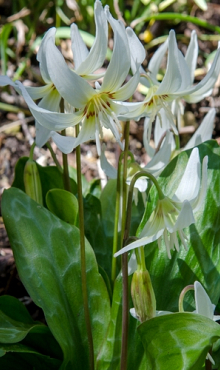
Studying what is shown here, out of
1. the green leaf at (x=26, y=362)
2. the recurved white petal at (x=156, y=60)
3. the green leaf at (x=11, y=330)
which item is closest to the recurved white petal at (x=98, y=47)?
the recurved white petal at (x=156, y=60)

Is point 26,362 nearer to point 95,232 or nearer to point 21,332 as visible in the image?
point 21,332

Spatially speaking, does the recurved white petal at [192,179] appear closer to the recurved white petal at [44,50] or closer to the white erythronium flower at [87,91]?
the white erythronium flower at [87,91]

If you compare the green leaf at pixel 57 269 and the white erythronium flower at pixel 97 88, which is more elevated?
the white erythronium flower at pixel 97 88

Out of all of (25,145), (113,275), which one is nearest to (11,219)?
(113,275)

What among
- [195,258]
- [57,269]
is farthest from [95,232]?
[195,258]

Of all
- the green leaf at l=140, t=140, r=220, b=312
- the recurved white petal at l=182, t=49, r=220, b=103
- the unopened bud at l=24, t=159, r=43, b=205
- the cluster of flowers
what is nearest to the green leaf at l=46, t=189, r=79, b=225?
the unopened bud at l=24, t=159, r=43, b=205

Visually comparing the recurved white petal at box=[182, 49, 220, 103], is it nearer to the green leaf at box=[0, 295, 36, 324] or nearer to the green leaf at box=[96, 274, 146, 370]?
the green leaf at box=[96, 274, 146, 370]
